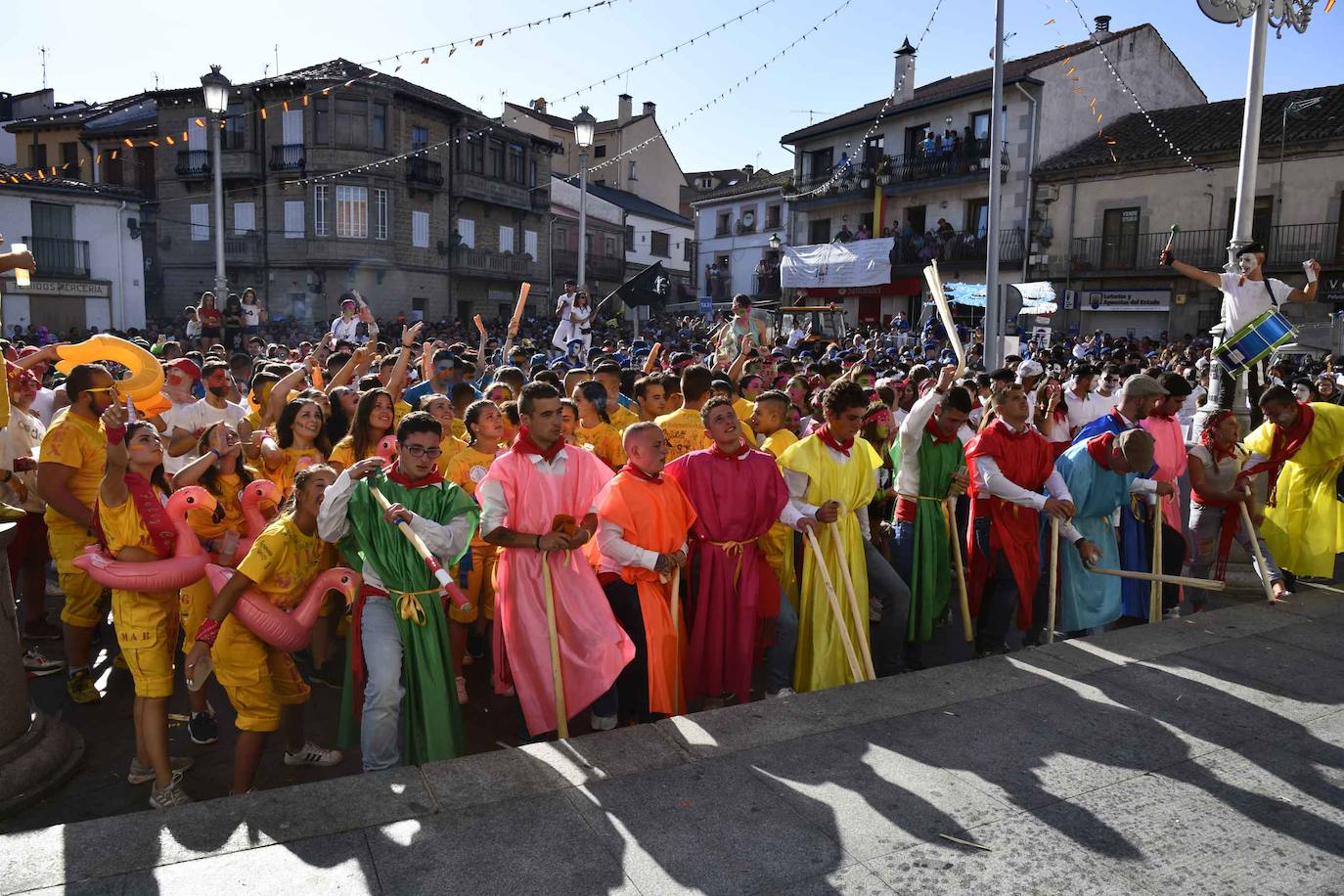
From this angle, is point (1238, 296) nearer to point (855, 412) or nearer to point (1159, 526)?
point (1159, 526)

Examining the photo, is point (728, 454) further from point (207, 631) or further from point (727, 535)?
point (207, 631)

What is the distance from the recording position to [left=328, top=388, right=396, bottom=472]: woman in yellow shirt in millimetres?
5395

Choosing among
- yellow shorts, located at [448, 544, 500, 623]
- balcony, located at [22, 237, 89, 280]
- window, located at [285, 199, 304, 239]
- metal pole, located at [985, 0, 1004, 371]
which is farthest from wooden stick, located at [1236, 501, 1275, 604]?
window, located at [285, 199, 304, 239]

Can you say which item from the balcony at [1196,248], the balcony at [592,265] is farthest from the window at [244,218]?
the balcony at [1196,248]

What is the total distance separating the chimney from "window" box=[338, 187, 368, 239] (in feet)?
64.6

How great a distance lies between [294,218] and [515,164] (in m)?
10.3

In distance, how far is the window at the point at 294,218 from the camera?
112 feet

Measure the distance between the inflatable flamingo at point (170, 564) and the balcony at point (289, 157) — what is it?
3272cm

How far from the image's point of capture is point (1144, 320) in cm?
2614

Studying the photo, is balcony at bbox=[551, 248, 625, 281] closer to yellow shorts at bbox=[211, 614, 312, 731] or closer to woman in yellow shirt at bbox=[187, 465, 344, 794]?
woman in yellow shirt at bbox=[187, 465, 344, 794]

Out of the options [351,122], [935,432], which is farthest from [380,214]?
[935,432]

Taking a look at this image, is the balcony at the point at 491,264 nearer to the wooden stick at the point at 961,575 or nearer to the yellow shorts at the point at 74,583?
the yellow shorts at the point at 74,583

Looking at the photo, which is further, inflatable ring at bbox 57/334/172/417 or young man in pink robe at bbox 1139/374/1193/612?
young man in pink robe at bbox 1139/374/1193/612

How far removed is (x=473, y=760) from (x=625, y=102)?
51.5 m
